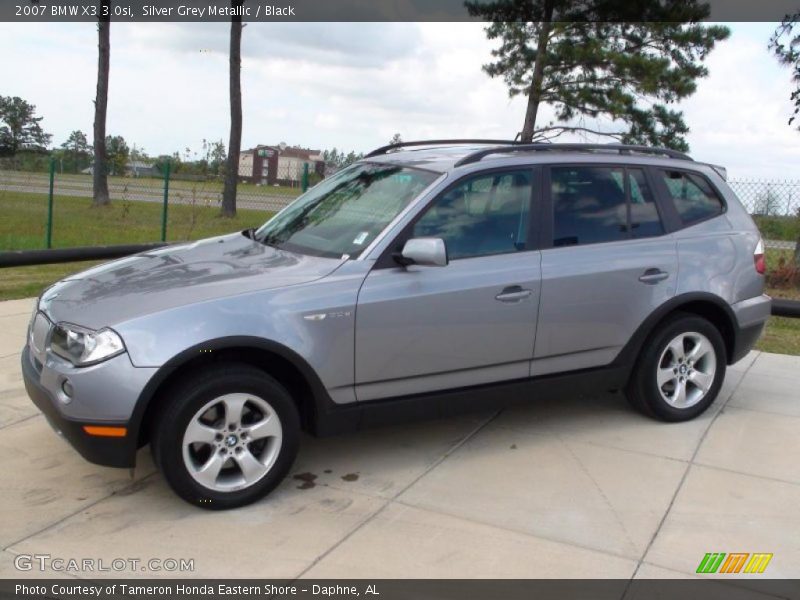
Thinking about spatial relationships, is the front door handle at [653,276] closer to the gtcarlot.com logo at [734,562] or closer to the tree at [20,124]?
the gtcarlot.com logo at [734,562]

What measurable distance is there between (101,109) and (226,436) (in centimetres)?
2180

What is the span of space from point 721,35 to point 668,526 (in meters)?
19.1

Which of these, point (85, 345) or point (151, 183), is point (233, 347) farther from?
point (151, 183)

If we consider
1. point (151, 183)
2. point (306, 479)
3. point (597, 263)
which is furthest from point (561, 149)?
point (151, 183)

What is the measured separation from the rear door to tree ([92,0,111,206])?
17828mm

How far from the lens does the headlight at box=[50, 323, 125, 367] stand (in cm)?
373

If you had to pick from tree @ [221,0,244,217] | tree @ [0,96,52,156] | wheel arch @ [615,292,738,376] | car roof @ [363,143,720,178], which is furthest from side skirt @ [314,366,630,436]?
tree @ [0,96,52,156]

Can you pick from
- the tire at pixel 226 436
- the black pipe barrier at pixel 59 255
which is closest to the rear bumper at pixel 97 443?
the tire at pixel 226 436

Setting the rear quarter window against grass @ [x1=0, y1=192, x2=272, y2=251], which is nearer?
the rear quarter window

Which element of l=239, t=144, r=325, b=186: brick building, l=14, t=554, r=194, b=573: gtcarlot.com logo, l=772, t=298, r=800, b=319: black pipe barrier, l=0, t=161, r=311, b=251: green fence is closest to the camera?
l=14, t=554, r=194, b=573: gtcarlot.com logo

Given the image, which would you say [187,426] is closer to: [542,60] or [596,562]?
[596,562]

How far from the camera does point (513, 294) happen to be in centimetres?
465

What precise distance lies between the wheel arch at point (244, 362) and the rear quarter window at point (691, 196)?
2850 mm

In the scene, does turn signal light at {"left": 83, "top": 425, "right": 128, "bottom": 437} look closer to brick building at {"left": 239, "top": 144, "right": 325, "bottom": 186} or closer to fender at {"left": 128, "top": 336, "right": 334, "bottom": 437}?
fender at {"left": 128, "top": 336, "right": 334, "bottom": 437}
